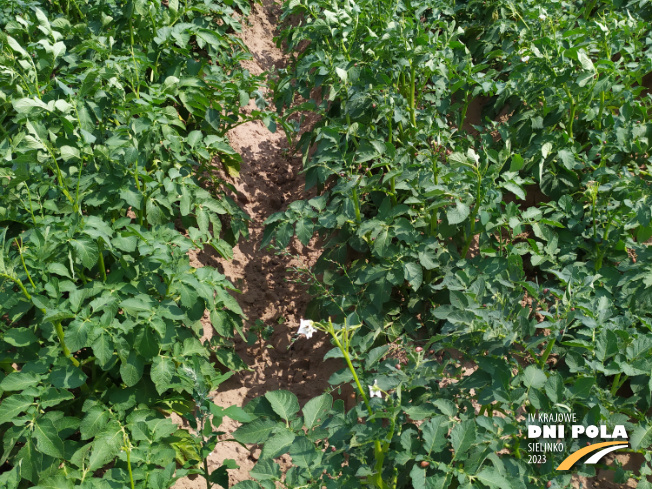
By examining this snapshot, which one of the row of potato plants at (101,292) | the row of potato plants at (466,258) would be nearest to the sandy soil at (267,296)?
the row of potato plants at (101,292)

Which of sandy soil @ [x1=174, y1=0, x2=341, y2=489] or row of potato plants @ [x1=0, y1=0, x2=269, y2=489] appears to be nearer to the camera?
row of potato plants @ [x1=0, y1=0, x2=269, y2=489]

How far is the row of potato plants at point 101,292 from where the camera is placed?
73.9 inches

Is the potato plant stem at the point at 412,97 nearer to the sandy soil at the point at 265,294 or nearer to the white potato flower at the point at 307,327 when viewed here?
the sandy soil at the point at 265,294

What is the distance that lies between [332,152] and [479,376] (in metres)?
1.21

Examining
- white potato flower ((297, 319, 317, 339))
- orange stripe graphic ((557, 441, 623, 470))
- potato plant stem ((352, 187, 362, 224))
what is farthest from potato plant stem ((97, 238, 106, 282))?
orange stripe graphic ((557, 441, 623, 470))

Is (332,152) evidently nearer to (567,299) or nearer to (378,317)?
(378,317)

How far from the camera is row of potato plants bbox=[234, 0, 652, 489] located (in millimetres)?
1651

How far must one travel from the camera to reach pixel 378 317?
2.44 meters

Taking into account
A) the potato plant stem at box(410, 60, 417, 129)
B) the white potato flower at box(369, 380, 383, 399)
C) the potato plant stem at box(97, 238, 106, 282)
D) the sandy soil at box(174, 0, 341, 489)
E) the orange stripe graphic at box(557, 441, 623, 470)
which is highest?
the potato plant stem at box(410, 60, 417, 129)

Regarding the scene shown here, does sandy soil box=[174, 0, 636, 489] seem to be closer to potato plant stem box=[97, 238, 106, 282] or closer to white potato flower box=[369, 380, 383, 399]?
white potato flower box=[369, 380, 383, 399]

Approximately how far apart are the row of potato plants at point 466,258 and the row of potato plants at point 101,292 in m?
0.39

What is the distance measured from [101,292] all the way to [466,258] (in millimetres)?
1601

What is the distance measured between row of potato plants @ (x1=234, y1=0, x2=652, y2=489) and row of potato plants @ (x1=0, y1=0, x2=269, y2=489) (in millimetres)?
395

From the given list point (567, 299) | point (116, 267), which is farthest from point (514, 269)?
point (116, 267)
